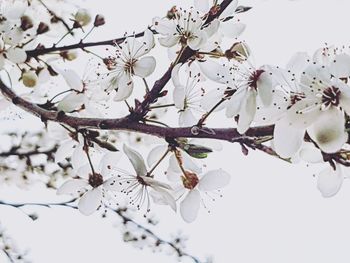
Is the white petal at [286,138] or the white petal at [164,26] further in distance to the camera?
the white petal at [164,26]

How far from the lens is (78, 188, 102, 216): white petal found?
0.75 metres

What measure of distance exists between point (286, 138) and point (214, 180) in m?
0.22

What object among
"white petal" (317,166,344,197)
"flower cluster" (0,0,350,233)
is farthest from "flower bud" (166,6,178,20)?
"white petal" (317,166,344,197)

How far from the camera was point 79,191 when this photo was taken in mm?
808

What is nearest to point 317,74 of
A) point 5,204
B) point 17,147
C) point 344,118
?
point 344,118

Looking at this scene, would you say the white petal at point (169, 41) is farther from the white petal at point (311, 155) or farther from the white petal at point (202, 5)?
the white petal at point (311, 155)

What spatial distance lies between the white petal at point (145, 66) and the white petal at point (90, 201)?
0.18 metres

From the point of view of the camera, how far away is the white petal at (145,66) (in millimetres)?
708

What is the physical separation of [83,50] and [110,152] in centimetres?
18

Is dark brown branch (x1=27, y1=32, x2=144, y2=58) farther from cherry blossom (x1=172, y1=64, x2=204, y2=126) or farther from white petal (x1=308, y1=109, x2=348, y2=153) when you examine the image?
white petal (x1=308, y1=109, x2=348, y2=153)

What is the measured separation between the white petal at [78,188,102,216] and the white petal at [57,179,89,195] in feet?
0.08

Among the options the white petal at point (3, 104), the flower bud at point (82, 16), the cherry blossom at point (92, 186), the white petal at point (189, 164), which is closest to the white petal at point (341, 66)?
the white petal at point (189, 164)

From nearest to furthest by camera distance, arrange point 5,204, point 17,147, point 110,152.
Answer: point 110,152
point 5,204
point 17,147

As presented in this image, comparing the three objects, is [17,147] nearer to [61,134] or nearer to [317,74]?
[61,134]
